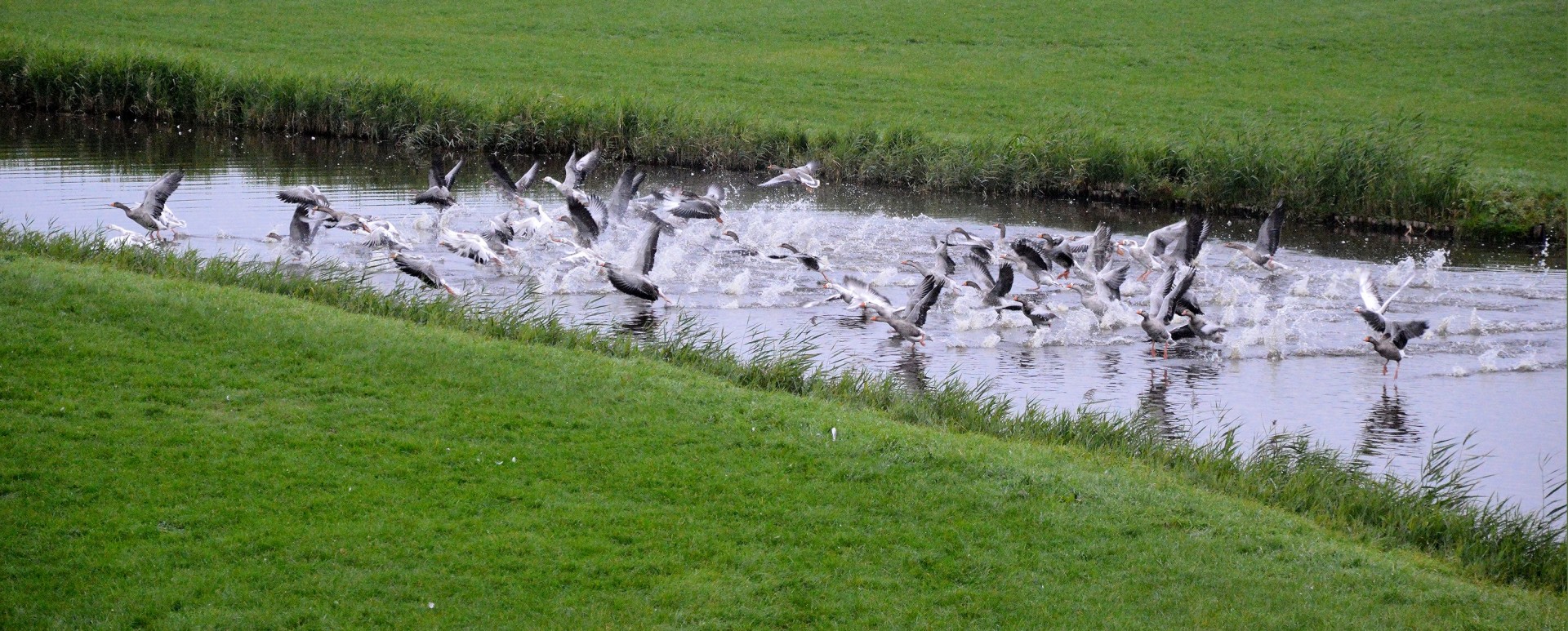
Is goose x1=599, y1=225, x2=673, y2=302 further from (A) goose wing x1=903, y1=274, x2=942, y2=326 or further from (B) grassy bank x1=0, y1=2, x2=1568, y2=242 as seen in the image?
(B) grassy bank x1=0, y1=2, x2=1568, y2=242

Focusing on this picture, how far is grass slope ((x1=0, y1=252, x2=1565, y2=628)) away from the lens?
23.1 feet

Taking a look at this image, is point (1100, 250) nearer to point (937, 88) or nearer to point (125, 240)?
point (125, 240)

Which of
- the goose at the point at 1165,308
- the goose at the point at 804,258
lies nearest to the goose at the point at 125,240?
the goose at the point at 804,258

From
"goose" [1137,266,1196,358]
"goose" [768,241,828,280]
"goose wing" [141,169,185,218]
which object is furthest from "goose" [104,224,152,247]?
"goose" [1137,266,1196,358]

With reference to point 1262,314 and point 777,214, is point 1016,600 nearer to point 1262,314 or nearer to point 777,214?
point 1262,314

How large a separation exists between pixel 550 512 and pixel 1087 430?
17.3ft

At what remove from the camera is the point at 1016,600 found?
24.2 feet

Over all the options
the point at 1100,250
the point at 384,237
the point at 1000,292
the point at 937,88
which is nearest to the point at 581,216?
the point at 384,237

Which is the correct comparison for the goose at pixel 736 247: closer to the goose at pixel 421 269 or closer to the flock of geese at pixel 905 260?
the flock of geese at pixel 905 260

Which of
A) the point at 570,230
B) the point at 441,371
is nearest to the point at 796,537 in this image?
the point at 441,371

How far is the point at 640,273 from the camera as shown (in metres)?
16.6

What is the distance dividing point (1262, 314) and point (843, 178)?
40.8ft

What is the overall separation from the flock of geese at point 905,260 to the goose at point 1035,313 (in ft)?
0.07

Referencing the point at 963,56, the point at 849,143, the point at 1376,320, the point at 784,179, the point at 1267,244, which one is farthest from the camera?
the point at 963,56
